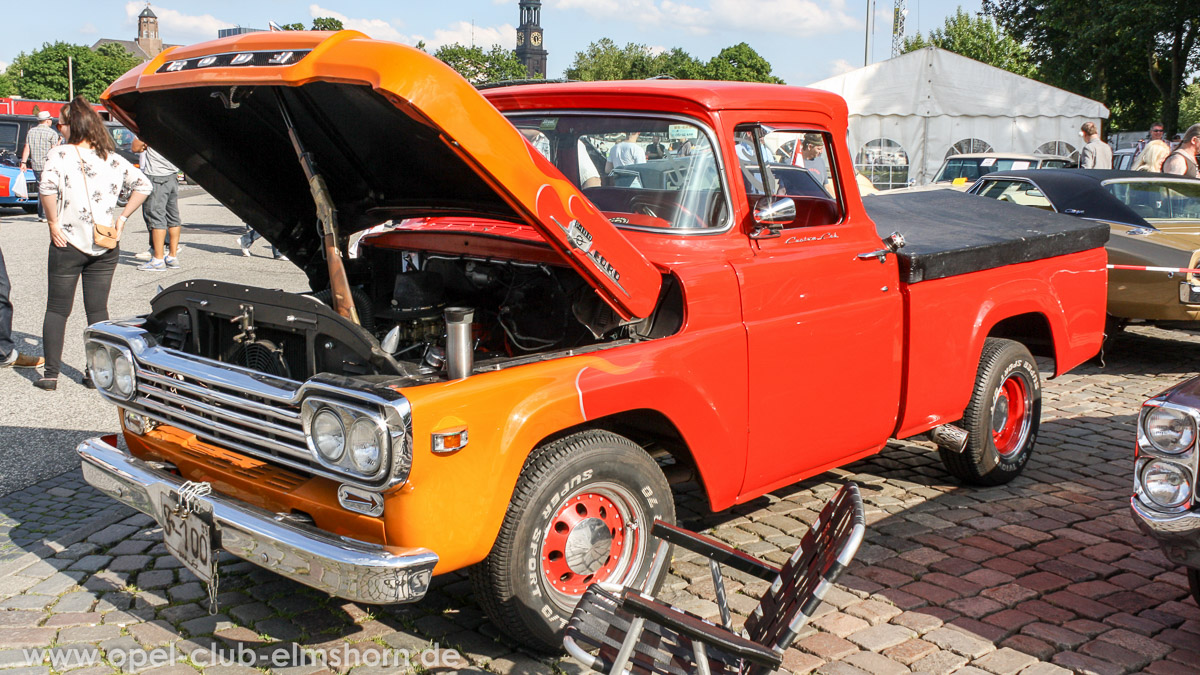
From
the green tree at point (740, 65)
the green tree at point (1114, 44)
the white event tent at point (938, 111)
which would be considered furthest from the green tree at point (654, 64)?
the white event tent at point (938, 111)

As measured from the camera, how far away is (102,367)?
4039mm

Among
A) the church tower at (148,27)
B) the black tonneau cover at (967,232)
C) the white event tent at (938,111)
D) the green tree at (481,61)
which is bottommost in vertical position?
the black tonneau cover at (967,232)

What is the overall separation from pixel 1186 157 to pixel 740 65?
79727mm

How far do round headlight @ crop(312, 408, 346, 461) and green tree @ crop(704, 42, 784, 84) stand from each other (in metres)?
83.1

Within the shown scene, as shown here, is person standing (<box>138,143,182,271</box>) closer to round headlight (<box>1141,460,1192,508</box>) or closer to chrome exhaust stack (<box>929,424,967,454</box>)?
chrome exhaust stack (<box>929,424,967,454</box>)

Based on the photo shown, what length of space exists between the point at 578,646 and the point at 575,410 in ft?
2.67

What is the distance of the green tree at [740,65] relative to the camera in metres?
84.4

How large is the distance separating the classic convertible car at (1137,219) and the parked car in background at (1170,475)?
4625mm

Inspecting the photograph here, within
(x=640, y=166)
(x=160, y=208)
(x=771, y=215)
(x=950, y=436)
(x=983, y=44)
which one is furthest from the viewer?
(x=983, y=44)

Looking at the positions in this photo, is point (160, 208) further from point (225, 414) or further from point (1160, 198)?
point (1160, 198)

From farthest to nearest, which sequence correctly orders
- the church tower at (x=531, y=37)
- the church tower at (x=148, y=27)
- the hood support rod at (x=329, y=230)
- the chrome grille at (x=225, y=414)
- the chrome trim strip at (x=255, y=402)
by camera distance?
the church tower at (x=531, y=37), the church tower at (x=148, y=27), the hood support rod at (x=329, y=230), the chrome grille at (x=225, y=414), the chrome trim strip at (x=255, y=402)

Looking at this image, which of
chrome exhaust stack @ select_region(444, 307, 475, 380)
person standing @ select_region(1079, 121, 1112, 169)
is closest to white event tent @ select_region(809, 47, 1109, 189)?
person standing @ select_region(1079, 121, 1112, 169)

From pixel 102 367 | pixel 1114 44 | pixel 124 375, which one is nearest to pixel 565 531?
pixel 124 375

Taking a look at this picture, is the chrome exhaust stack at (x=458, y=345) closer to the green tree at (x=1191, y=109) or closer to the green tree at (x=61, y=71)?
the green tree at (x=1191, y=109)
